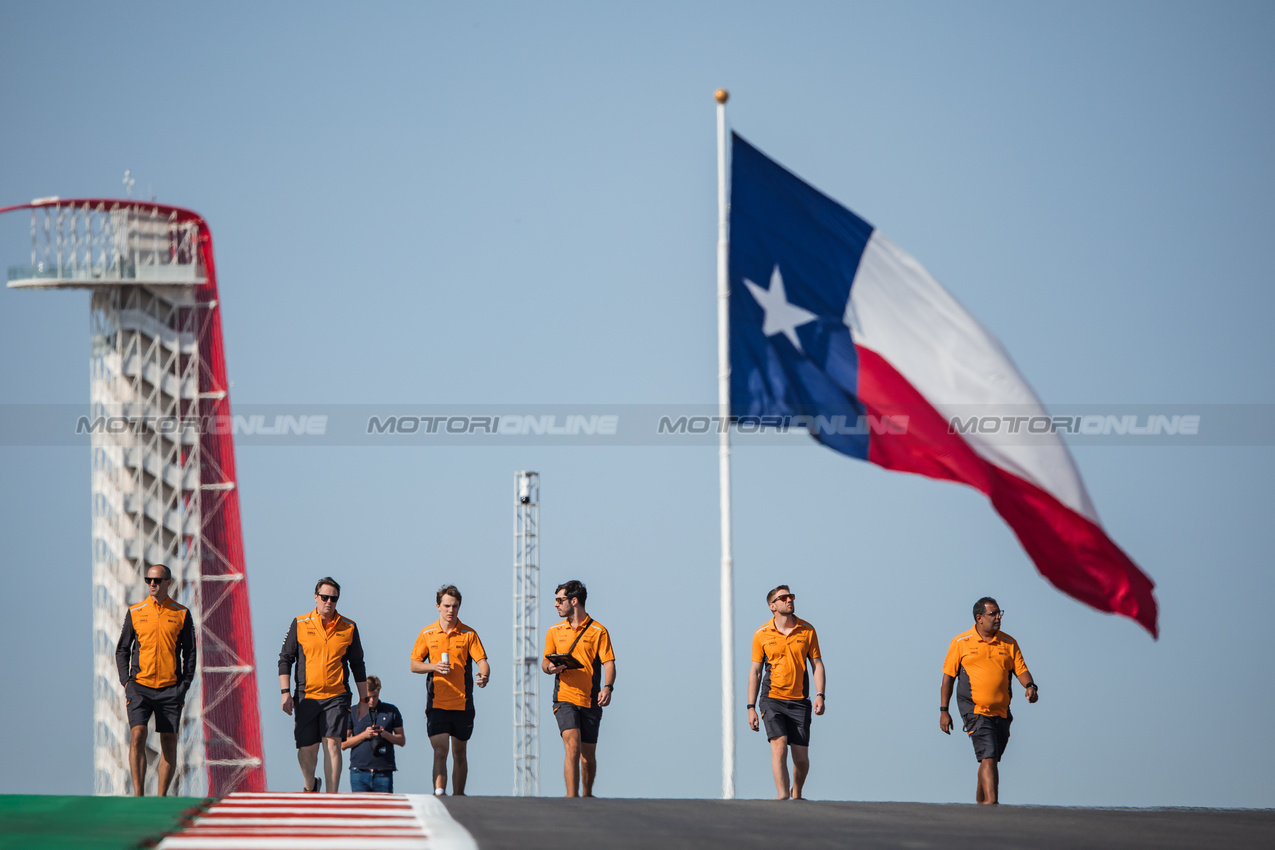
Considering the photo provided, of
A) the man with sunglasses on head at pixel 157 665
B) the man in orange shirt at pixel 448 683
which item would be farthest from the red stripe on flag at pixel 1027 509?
the man with sunglasses on head at pixel 157 665

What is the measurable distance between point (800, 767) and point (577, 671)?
7.74 feet

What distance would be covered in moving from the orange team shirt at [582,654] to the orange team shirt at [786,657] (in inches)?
59.0

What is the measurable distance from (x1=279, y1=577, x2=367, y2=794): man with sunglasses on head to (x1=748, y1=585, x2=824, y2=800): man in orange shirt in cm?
394

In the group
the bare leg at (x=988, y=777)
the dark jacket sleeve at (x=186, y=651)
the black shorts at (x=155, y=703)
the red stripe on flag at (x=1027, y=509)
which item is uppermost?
A: the red stripe on flag at (x=1027, y=509)

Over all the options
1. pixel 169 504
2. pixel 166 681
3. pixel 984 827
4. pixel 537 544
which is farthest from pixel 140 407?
pixel 984 827

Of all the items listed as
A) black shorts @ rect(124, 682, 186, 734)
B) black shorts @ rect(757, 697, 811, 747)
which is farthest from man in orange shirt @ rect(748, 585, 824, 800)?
black shorts @ rect(124, 682, 186, 734)

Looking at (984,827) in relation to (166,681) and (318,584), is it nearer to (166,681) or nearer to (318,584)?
(318,584)

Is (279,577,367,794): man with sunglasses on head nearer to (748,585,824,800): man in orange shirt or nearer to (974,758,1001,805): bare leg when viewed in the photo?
(748,585,824,800): man in orange shirt

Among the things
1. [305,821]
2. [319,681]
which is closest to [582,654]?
[319,681]

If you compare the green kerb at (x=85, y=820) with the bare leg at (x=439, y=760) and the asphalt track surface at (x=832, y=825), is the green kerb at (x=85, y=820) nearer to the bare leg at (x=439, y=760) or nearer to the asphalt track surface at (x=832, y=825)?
the asphalt track surface at (x=832, y=825)

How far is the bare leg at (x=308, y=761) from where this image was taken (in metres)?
16.2

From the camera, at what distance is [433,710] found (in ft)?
54.8

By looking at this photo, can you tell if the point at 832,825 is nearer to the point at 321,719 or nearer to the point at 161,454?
the point at 321,719

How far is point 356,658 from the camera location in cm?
1641
